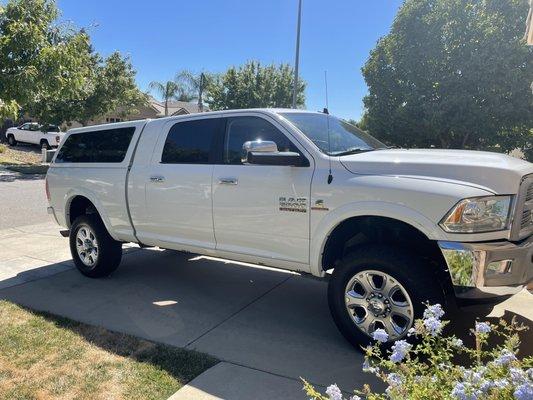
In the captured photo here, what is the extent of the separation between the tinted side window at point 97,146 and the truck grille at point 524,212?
420 centimetres

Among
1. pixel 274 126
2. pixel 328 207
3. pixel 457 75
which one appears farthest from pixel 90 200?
pixel 457 75

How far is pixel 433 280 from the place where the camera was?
3400 mm

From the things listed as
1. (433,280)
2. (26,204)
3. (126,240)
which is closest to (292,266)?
(433,280)

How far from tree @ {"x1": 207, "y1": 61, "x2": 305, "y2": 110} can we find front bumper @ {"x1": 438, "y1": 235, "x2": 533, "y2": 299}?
33.2 m

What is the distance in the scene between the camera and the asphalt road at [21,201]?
9.80 metres

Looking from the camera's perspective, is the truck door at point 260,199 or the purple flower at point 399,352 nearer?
the purple flower at point 399,352

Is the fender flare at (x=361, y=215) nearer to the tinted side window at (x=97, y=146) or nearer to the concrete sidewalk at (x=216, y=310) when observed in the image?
the concrete sidewalk at (x=216, y=310)

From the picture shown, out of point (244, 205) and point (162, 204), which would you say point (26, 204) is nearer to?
point (162, 204)

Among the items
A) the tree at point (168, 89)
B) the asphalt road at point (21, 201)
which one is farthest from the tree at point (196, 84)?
the asphalt road at point (21, 201)

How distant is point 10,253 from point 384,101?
49.5ft

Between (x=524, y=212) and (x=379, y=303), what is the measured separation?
1.26 meters

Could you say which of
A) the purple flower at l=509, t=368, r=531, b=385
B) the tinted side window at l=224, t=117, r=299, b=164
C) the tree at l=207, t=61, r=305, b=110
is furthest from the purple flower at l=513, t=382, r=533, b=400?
the tree at l=207, t=61, r=305, b=110

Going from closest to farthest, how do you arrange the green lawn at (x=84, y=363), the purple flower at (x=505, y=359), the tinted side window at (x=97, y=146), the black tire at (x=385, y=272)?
the purple flower at (x=505, y=359), the green lawn at (x=84, y=363), the black tire at (x=385, y=272), the tinted side window at (x=97, y=146)

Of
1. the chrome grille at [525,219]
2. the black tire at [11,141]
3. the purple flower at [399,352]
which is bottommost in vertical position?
the purple flower at [399,352]
